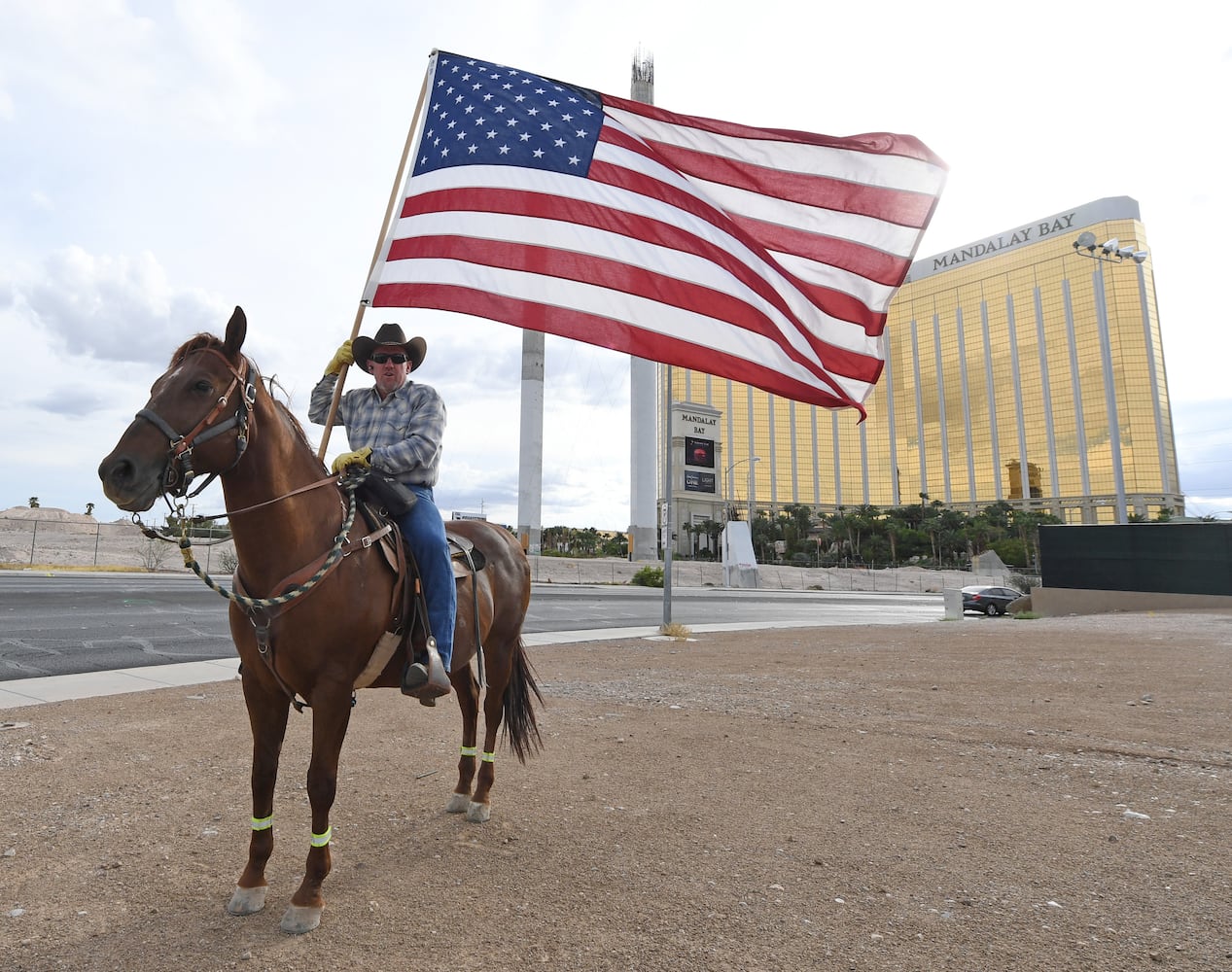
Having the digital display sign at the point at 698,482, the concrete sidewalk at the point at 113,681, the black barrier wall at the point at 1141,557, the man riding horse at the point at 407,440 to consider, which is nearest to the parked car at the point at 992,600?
the black barrier wall at the point at 1141,557

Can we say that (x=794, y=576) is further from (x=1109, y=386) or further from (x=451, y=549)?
(x=1109, y=386)

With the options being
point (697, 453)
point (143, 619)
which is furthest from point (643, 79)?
point (143, 619)

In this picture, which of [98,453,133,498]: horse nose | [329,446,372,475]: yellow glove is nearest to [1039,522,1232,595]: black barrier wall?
[329,446,372,475]: yellow glove

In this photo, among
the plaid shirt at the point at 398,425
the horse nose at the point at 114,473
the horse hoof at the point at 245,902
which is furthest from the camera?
the plaid shirt at the point at 398,425

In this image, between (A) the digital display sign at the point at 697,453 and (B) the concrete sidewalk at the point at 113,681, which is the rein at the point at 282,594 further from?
(A) the digital display sign at the point at 697,453

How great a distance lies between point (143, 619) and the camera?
49.8 feet

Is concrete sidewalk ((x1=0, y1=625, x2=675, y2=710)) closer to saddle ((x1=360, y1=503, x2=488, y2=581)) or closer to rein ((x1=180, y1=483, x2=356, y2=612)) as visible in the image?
saddle ((x1=360, y1=503, x2=488, y2=581))

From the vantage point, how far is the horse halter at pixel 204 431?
2.93 meters

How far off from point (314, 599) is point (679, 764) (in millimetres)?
3724

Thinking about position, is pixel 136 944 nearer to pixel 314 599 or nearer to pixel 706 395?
pixel 314 599

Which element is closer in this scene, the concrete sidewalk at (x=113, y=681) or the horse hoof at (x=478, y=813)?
the horse hoof at (x=478, y=813)

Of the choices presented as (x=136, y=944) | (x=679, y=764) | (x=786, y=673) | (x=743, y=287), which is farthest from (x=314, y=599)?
(x=786, y=673)

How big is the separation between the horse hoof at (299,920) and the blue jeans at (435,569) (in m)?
1.25

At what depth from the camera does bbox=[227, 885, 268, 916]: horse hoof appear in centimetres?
343
